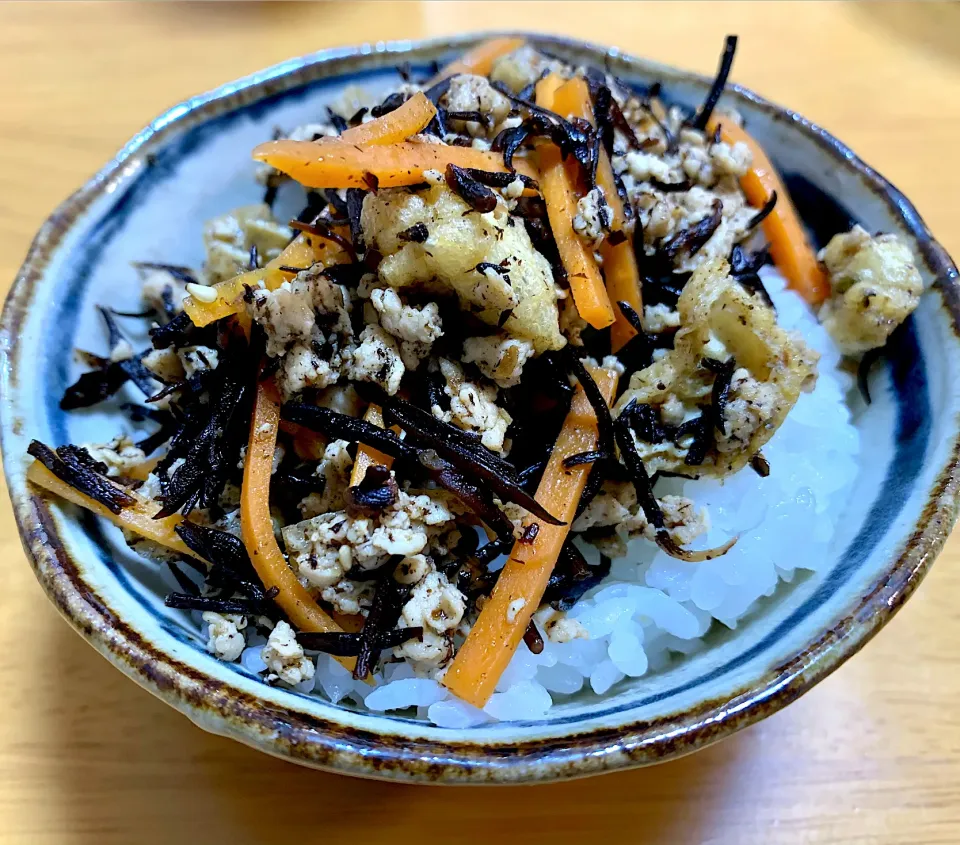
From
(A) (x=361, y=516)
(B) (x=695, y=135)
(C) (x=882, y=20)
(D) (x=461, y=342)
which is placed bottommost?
(A) (x=361, y=516)

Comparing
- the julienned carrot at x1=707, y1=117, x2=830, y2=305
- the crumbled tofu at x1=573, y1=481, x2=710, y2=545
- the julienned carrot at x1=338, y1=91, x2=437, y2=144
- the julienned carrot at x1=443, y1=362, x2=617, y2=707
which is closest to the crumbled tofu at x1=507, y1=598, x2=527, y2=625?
the julienned carrot at x1=443, y1=362, x2=617, y2=707

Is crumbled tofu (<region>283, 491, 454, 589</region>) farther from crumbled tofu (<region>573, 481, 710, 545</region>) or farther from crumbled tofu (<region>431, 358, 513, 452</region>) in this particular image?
crumbled tofu (<region>573, 481, 710, 545</region>)

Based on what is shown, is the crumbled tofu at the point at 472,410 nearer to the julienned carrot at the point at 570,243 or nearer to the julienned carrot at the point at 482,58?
the julienned carrot at the point at 570,243

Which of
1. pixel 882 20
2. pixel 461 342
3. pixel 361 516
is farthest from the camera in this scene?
pixel 882 20

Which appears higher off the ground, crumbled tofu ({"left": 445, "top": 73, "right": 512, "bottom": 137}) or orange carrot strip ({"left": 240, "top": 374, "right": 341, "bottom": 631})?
crumbled tofu ({"left": 445, "top": 73, "right": 512, "bottom": 137})

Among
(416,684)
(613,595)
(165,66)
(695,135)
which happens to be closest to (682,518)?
(613,595)

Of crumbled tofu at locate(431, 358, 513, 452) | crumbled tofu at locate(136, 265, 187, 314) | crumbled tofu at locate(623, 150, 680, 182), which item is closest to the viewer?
crumbled tofu at locate(431, 358, 513, 452)

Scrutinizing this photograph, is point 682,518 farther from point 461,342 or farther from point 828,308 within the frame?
point 828,308
